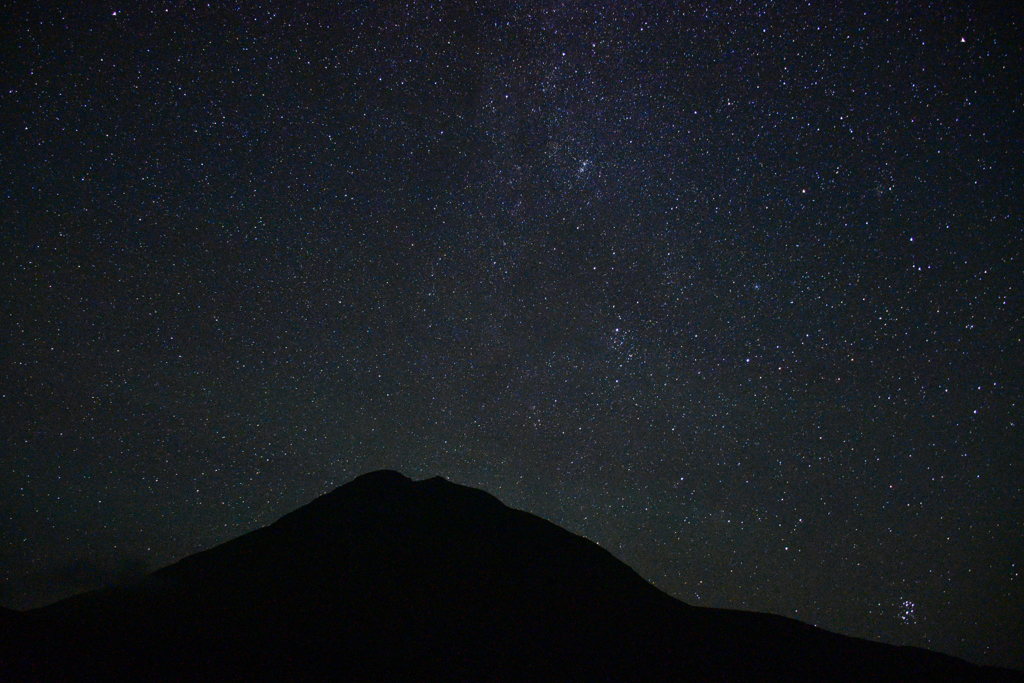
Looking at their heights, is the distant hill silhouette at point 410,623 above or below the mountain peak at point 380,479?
below

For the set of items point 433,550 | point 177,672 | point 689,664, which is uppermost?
point 433,550

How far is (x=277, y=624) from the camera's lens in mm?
15641

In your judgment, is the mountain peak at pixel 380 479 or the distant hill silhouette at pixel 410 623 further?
the mountain peak at pixel 380 479

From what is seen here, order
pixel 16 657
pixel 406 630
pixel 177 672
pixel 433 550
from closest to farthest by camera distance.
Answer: pixel 16 657, pixel 177 672, pixel 406 630, pixel 433 550

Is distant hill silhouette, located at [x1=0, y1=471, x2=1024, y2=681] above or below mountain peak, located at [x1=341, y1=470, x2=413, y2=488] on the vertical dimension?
below

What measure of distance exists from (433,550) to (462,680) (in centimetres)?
826

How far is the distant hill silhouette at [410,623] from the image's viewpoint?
1362cm

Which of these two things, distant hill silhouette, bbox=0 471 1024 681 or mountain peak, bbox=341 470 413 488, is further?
mountain peak, bbox=341 470 413 488

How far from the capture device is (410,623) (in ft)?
55.3

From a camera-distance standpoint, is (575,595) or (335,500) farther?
(335,500)

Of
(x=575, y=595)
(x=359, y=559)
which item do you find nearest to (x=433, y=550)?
(x=359, y=559)

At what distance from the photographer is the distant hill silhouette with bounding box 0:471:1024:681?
1362cm

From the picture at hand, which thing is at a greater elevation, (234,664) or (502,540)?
(502,540)

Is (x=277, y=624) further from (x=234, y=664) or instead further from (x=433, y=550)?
(x=433, y=550)
